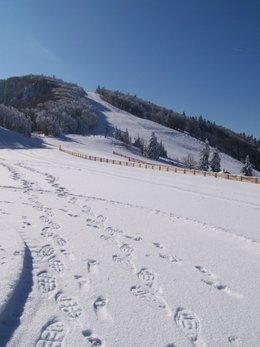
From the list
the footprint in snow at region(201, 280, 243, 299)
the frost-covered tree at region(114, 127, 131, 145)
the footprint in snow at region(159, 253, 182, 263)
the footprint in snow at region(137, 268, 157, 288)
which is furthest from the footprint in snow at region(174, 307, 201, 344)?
the frost-covered tree at region(114, 127, 131, 145)

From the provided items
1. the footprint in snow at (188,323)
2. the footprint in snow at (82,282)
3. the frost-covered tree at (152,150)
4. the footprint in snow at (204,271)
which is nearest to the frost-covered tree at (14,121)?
the frost-covered tree at (152,150)

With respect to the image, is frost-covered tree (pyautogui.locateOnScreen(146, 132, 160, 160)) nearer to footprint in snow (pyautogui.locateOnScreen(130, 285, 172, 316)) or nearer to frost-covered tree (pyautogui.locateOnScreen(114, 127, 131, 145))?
frost-covered tree (pyautogui.locateOnScreen(114, 127, 131, 145))

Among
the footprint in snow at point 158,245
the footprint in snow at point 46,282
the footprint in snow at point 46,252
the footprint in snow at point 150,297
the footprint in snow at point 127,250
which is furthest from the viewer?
the footprint in snow at point 158,245

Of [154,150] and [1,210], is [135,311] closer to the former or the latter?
[1,210]

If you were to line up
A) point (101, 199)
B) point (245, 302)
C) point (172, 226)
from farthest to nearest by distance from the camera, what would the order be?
point (101, 199)
point (172, 226)
point (245, 302)

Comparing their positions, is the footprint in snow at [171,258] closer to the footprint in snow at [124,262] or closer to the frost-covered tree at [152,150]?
the footprint in snow at [124,262]

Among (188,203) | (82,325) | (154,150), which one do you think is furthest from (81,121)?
(82,325)

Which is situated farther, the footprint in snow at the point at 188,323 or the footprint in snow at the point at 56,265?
the footprint in snow at the point at 56,265

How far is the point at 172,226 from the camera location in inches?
436

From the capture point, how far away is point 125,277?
261 inches

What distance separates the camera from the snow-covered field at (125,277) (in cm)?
480

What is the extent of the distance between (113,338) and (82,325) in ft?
1.66

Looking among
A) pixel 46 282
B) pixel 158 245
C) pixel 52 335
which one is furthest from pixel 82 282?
pixel 158 245

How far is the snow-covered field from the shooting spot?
480 centimetres
